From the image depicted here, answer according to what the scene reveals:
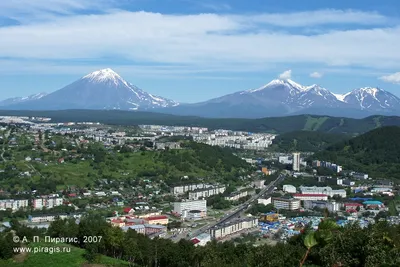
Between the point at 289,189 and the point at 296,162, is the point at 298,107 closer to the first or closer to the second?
the point at 296,162

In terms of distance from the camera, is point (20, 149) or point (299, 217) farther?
point (20, 149)

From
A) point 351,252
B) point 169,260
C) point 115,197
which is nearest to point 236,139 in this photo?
point 115,197

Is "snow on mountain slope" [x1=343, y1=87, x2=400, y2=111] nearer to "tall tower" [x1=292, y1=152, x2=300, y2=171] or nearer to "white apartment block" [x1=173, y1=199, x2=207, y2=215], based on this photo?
"tall tower" [x1=292, y1=152, x2=300, y2=171]

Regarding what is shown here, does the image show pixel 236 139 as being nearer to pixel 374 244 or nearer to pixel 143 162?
pixel 143 162

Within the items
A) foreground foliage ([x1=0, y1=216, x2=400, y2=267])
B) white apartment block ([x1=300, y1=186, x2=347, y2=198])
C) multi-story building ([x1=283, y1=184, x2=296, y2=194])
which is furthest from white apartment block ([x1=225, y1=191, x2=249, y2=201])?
foreground foliage ([x1=0, y1=216, x2=400, y2=267])

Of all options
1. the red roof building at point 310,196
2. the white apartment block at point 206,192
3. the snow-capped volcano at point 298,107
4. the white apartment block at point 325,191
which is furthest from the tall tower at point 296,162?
the snow-capped volcano at point 298,107

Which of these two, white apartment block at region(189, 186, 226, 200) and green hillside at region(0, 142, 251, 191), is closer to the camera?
green hillside at region(0, 142, 251, 191)
